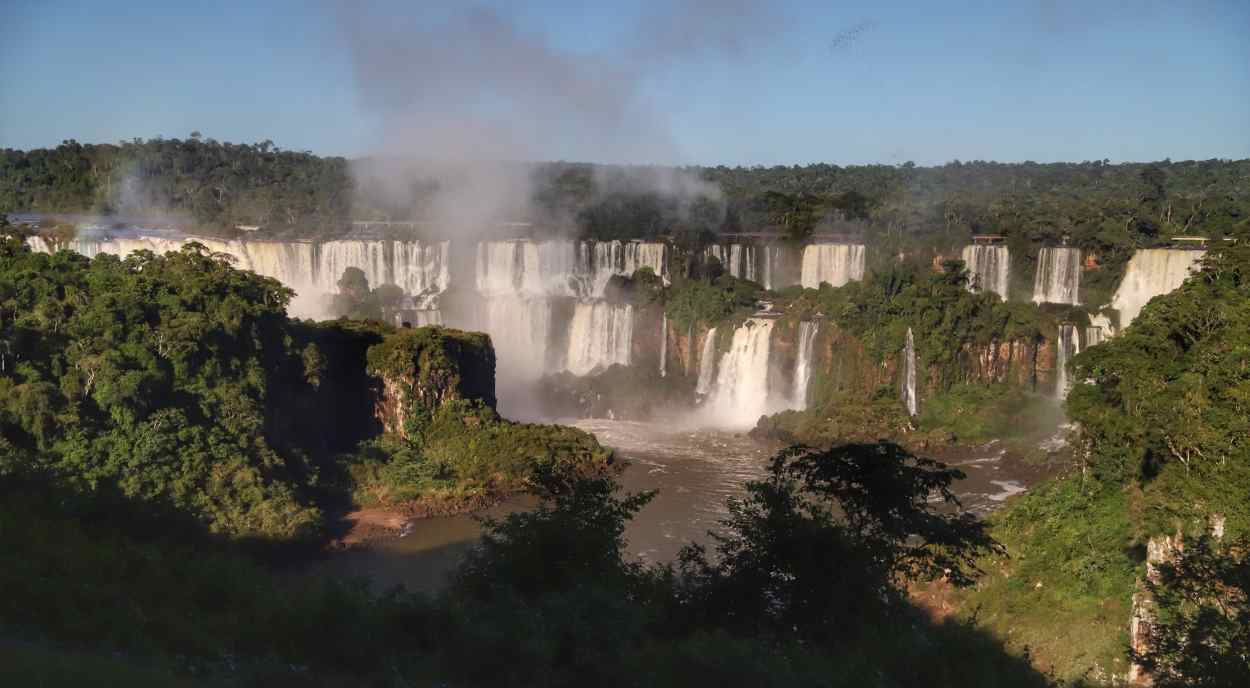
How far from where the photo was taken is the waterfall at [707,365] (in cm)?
3625

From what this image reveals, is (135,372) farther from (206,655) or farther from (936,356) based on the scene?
(936,356)

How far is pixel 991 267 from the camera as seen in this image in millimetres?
38594

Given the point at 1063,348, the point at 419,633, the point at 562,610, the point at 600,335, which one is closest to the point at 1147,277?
the point at 1063,348

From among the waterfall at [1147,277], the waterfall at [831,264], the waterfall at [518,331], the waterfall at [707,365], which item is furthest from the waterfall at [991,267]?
the waterfall at [518,331]

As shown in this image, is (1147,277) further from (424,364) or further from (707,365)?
(424,364)

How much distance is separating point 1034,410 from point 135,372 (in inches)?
850

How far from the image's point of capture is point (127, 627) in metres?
9.52

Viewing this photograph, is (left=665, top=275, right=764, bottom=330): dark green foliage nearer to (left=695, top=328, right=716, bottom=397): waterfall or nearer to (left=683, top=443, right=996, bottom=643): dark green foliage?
(left=695, top=328, right=716, bottom=397): waterfall

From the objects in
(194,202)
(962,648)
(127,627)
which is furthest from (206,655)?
(194,202)

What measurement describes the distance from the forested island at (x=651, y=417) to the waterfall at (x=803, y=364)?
0.28 ft

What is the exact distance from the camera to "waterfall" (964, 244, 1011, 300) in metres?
38.3

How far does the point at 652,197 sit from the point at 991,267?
20.8 m

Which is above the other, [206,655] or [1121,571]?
[206,655]

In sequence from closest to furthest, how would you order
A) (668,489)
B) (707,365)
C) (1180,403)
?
(1180,403) → (668,489) → (707,365)
